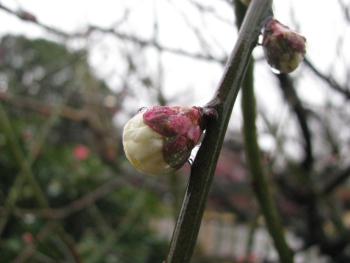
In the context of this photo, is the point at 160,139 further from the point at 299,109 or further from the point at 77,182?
the point at 77,182

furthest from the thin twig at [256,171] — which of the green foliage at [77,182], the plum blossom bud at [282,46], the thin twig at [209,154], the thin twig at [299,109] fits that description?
the green foliage at [77,182]

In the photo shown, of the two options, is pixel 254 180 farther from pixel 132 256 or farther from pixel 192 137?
pixel 132 256

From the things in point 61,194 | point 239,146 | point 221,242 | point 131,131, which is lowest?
point 221,242

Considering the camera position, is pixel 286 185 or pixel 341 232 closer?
pixel 341 232

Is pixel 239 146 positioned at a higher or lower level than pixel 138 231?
higher

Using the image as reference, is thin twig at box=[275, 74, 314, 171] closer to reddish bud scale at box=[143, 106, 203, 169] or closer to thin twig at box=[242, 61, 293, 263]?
thin twig at box=[242, 61, 293, 263]

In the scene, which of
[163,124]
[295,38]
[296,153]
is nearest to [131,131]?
[163,124]

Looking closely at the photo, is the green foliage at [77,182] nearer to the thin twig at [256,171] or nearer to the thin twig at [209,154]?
the thin twig at [256,171]

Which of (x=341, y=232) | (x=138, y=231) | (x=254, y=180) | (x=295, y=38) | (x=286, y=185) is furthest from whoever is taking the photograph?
(x=138, y=231)
